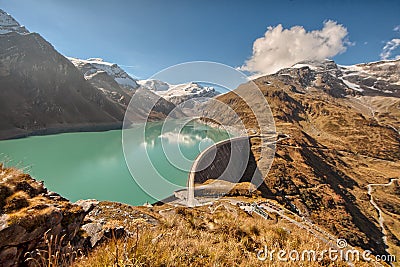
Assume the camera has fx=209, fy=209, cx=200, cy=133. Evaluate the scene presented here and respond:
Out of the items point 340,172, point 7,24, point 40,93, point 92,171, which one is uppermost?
point 7,24

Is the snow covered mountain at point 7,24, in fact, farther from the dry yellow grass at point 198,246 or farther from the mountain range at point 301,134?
the dry yellow grass at point 198,246

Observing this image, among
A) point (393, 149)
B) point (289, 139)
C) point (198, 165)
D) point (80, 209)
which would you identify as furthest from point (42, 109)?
point (393, 149)

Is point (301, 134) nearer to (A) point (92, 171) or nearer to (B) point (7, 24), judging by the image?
(A) point (92, 171)

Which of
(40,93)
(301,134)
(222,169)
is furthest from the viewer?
(40,93)

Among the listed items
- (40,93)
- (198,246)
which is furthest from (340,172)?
(40,93)

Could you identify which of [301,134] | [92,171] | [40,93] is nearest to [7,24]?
[40,93]

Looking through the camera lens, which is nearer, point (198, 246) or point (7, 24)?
point (198, 246)

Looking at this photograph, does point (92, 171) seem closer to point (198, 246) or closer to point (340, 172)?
point (198, 246)

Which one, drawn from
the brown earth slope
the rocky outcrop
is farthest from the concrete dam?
the rocky outcrop

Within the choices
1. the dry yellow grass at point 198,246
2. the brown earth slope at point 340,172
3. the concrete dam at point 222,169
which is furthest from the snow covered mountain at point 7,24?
the dry yellow grass at point 198,246

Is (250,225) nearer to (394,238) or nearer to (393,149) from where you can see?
(394,238)

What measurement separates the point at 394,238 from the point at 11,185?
207 ft

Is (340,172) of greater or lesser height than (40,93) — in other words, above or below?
below

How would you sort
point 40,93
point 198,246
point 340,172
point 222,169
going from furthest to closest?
point 40,93 → point 340,172 → point 222,169 → point 198,246
